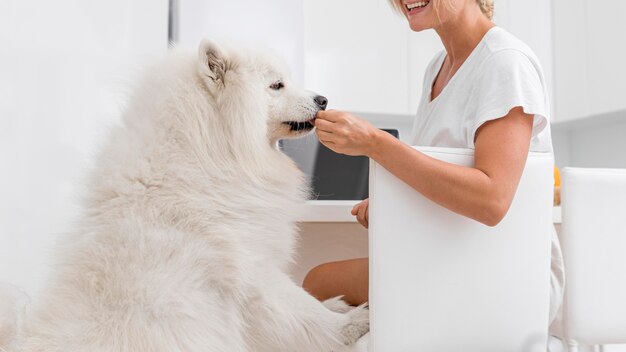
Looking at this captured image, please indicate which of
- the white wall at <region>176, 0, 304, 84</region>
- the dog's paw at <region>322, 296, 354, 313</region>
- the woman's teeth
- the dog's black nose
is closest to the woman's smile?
the woman's teeth

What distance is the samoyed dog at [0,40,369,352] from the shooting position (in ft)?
3.60

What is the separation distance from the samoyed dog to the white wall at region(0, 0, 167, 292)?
0.92 m

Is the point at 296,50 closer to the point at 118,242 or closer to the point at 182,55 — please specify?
the point at 182,55

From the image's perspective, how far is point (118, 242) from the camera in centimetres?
113

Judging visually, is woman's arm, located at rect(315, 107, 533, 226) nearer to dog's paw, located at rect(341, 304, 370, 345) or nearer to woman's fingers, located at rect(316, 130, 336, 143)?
woman's fingers, located at rect(316, 130, 336, 143)

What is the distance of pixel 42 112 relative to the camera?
238cm

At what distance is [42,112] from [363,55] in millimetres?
2364

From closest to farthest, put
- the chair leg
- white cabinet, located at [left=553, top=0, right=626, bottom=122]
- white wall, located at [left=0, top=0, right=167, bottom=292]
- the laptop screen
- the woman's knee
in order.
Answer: the chair leg → the woman's knee → the laptop screen → white wall, located at [left=0, top=0, right=167, bottom=292] → white cabinet, located at [left=553, top=0, right=626, bottom=122]

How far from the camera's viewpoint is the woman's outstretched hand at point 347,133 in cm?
113

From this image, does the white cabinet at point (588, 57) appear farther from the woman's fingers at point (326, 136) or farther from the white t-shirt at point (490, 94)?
the woman's fingers at point (326, 136)

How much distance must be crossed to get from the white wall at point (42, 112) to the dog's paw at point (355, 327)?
4.09 feet

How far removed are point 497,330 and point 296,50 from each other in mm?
3042

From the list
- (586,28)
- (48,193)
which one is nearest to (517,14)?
(586,28)

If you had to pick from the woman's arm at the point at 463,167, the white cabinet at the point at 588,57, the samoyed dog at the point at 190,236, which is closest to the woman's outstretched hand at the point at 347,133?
the woman's arm at the point at 463,167
